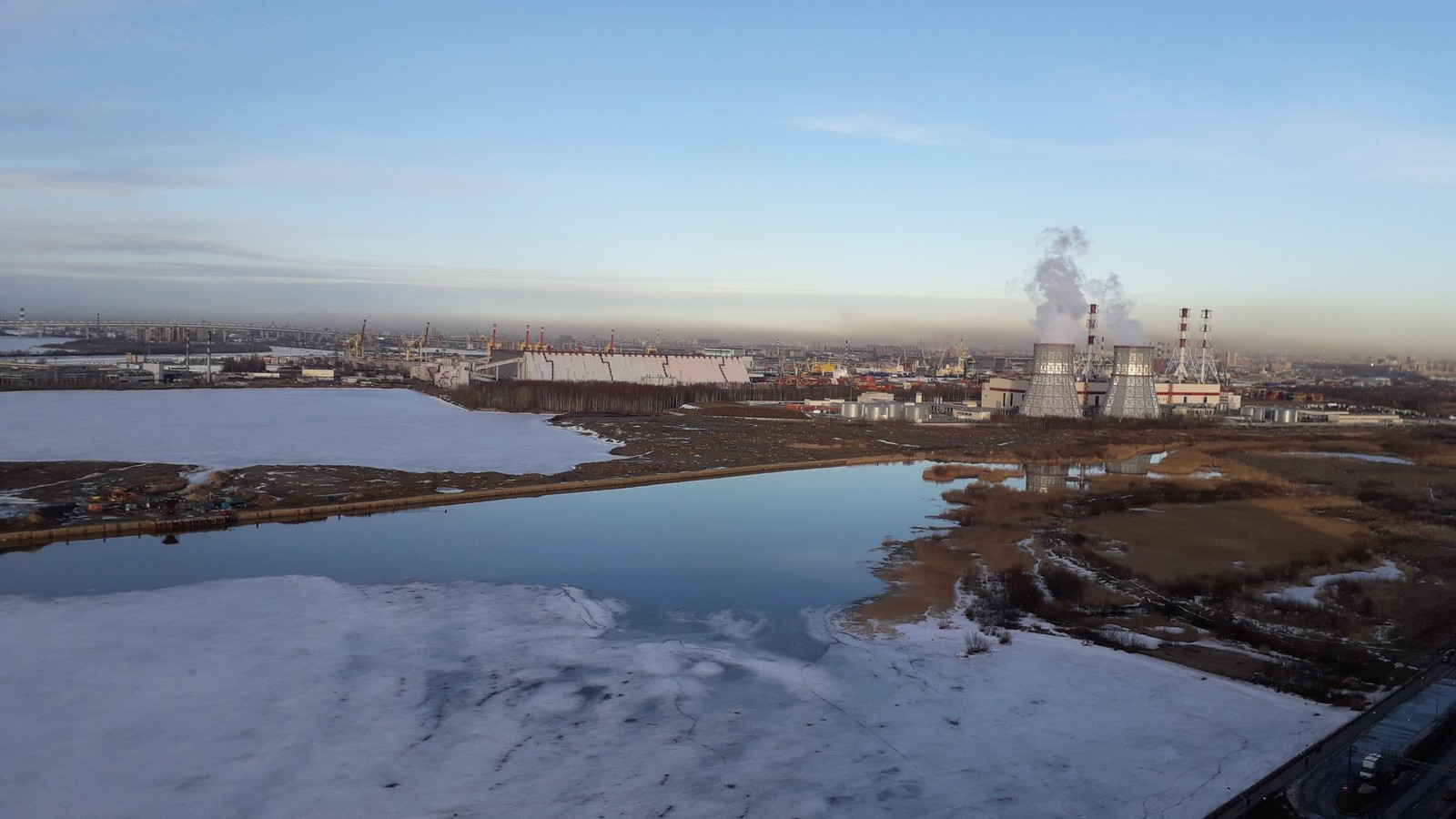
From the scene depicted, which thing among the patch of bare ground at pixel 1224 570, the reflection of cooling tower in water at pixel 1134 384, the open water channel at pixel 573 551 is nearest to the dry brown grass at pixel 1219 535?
the patch of bare ground at pixel 1224 570

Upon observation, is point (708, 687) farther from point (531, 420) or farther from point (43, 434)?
point (531, 420)

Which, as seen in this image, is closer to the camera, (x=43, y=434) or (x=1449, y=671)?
(x=1449, y=671)

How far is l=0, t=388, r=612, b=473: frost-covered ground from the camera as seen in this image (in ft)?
41.5

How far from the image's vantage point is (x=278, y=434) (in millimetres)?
15539

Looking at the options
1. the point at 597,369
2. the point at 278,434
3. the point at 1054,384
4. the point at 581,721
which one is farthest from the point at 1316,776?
the point at 597,369

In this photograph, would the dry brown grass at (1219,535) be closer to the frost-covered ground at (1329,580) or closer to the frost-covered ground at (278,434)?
the frost-covered ground at (1329,580)

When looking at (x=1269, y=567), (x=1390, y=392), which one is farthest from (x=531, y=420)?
(x=1390, y=392)

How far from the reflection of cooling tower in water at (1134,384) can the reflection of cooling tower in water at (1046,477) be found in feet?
24.3

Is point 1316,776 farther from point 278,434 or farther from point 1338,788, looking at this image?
point 278,434

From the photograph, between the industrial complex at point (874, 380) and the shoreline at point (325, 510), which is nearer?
the shoreline at point (325, 510)

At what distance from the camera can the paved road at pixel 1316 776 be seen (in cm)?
355

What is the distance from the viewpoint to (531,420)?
2058 centimetres

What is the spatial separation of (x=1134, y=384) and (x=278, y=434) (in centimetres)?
1737

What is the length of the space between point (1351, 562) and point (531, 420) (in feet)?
51.8
